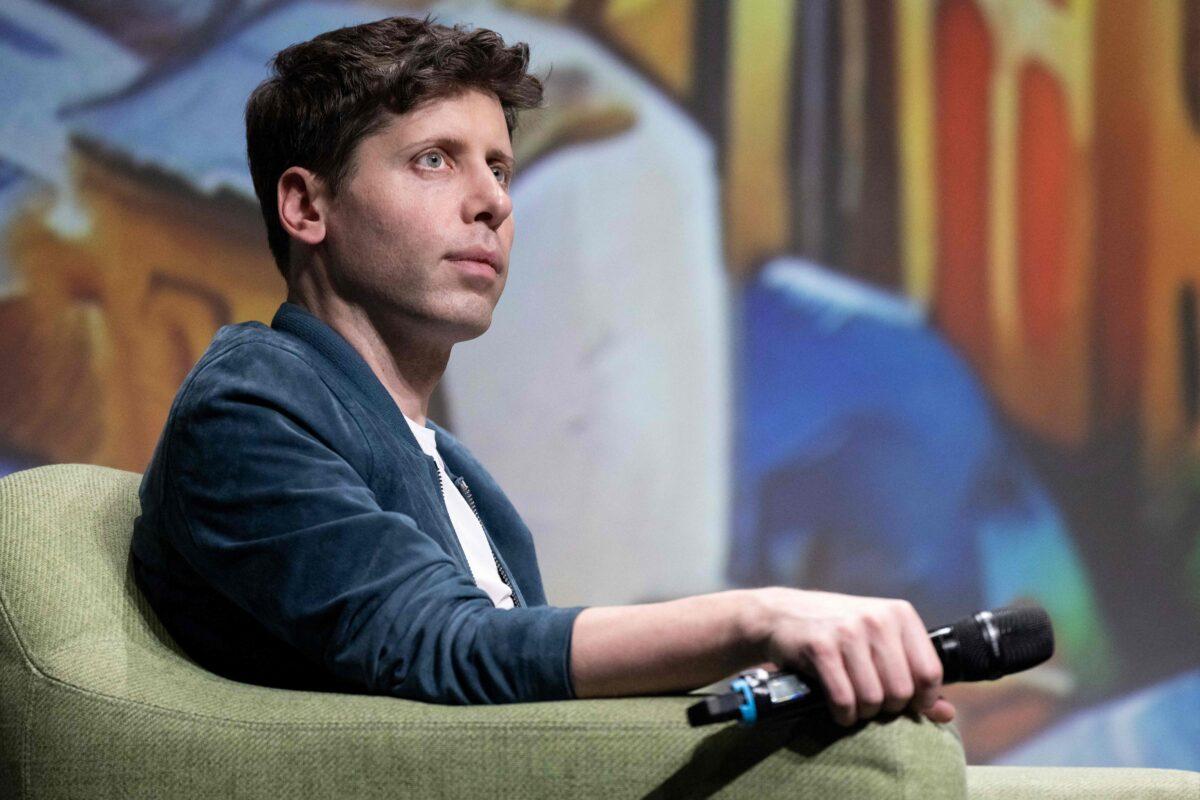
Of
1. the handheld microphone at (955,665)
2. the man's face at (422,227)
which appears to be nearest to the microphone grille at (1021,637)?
the handheld microphone at (955,665)

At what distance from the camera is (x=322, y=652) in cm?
100

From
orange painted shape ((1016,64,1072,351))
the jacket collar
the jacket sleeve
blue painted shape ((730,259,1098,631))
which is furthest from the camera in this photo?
orange painted shape ((1016,64,1072,351))

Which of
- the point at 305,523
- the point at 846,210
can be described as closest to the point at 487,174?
the point at 305,523

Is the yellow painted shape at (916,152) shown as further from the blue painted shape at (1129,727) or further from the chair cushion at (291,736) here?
the chair cushion at (291,736)

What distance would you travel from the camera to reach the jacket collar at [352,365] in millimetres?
1239

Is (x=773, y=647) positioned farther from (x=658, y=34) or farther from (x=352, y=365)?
(x=658, y=34)

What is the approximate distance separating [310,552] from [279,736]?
14 centimetres

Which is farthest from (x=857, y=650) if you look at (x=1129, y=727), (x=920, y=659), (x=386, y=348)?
(x=1129, y=727)

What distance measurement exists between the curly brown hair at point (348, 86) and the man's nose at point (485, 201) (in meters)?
0.10

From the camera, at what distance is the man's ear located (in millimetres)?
1400

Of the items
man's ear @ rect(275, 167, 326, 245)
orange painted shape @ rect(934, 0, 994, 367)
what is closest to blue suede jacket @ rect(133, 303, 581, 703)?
man's ear @ rect(275, 167, 326, 245)

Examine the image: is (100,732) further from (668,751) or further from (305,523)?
(668,751)

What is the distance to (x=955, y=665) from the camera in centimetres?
84

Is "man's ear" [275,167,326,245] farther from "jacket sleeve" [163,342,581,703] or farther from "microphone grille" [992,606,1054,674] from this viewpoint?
"microphone grille" [992,606,1054,674]
